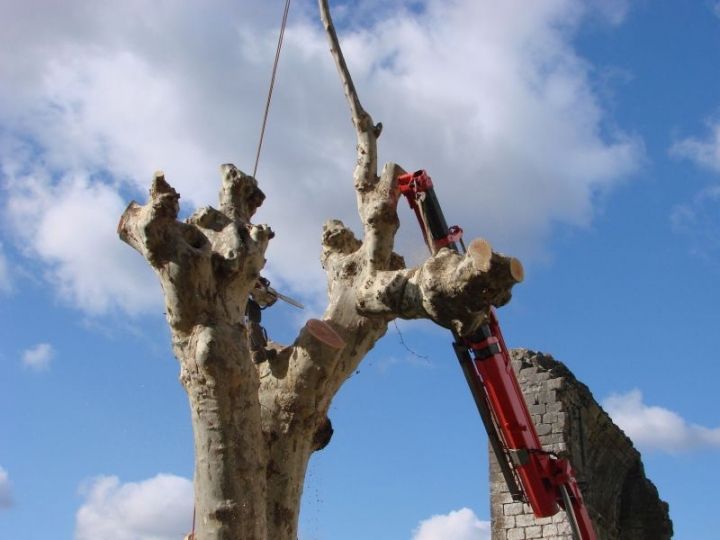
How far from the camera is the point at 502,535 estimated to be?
12398mm

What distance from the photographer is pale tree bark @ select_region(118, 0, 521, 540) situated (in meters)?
A: 4.97

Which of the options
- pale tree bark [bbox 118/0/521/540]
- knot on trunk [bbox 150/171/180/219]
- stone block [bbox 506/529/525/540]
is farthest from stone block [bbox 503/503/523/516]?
knot on trunk [bbox 150/171/180/219]

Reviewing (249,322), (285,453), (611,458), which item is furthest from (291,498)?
(611,458)

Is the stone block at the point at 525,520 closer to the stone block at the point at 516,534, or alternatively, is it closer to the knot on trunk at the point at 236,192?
the stone block at the point at 516,534

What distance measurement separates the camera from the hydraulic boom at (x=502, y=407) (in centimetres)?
842

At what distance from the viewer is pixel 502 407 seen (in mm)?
8938

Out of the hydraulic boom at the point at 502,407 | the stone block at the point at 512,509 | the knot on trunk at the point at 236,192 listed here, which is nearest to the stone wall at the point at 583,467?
the stone block at the point at 512,509

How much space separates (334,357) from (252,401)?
0.72 meters

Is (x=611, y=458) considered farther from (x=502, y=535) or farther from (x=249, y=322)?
(x=249, y=322)

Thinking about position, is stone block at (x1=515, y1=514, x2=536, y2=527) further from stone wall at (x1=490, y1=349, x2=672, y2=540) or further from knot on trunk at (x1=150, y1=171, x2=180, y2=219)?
knot on trunk at (x1=150, y1=171, x2=180, y2=219)

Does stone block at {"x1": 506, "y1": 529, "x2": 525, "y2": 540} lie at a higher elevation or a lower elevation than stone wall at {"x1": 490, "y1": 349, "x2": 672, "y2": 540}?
lower

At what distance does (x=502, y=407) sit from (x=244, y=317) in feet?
12.8

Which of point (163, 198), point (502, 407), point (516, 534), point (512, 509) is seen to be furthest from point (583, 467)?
point (163, 198)

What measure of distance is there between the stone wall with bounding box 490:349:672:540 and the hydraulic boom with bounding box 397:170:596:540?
2.42m
